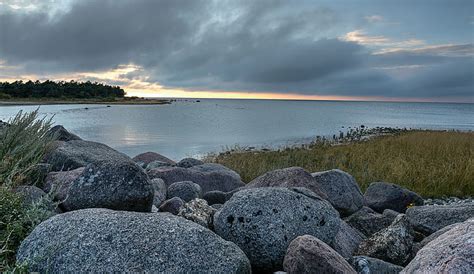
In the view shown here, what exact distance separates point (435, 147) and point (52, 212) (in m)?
21.2

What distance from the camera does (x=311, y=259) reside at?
4703 millimetres

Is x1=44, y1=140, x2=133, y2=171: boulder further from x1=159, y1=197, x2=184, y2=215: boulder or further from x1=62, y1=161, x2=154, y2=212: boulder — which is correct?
Answer: x1=62, y1=161, x2=154, y2=212: boulder

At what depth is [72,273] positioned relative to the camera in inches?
168

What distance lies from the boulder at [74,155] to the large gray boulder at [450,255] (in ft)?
20.0

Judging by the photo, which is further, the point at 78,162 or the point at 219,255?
the point at 78,162

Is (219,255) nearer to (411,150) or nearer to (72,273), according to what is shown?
(72,273)

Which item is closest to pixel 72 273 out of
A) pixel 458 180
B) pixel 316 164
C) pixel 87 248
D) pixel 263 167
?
pixel 87 248

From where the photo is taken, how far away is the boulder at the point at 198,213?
20.8ft

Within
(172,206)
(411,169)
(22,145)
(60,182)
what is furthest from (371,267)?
(411,169)

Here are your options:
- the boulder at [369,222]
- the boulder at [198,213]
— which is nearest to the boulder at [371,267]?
the boulder at [198,213]

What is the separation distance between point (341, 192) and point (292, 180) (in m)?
1.33

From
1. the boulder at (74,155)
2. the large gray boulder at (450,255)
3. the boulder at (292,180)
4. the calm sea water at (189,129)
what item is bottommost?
the calm sea water at (189,129)

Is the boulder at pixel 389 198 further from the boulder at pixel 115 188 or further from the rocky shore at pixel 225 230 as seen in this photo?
the boulder at pixel 115 188

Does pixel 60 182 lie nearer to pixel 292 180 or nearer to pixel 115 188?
pixel 115 188
